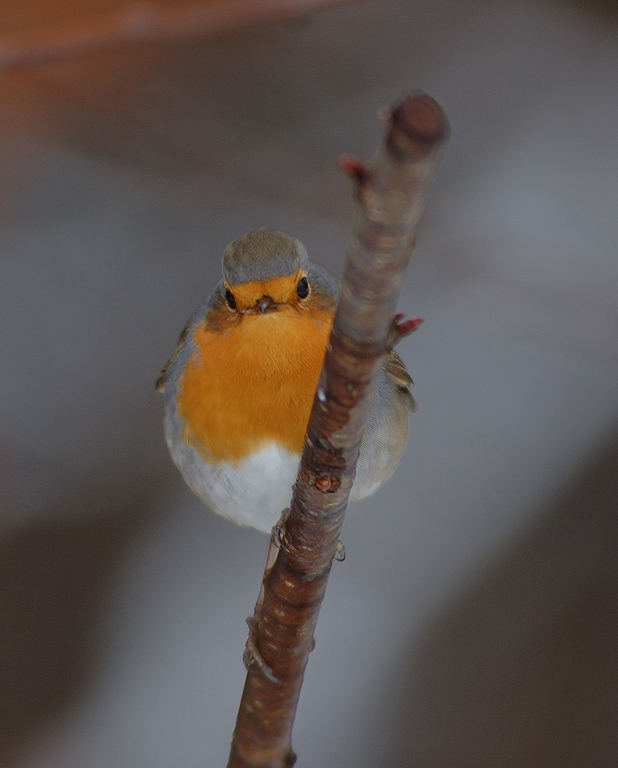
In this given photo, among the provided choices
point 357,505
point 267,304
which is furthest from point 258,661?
point 357,505

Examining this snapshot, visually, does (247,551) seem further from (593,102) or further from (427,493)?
(593,102)

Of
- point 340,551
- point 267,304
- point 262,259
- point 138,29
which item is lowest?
point 340,551

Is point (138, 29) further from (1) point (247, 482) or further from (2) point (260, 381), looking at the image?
(1) point (247, 482)

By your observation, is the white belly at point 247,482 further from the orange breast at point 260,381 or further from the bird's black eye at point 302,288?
the bird's black eye at point 302,288

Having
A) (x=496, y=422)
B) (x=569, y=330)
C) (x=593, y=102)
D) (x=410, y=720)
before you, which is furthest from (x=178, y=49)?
(x=410, y=720)

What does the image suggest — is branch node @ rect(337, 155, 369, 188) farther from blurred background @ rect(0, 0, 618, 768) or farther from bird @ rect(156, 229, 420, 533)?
blurred background @ rect(0, 0, 618, 768)

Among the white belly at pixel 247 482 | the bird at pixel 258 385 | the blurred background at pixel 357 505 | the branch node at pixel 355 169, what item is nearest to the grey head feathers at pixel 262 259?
the bird at pixel 258 385
